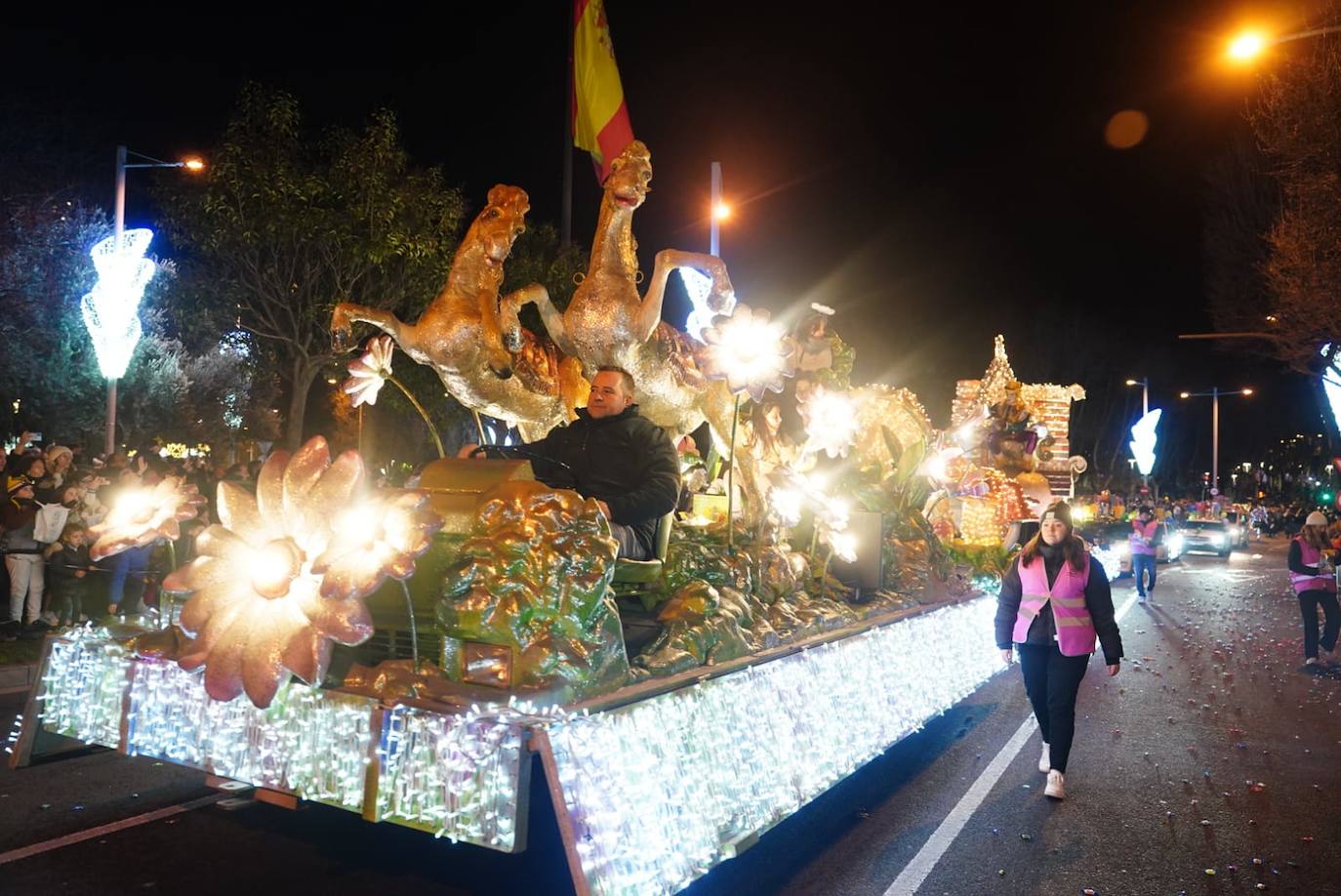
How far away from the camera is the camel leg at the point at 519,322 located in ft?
20.9

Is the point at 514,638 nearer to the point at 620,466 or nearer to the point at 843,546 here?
the point at 620,466

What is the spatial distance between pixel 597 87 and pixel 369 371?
36.1 feet

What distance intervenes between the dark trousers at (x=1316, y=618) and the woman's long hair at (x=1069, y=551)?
6597 mm

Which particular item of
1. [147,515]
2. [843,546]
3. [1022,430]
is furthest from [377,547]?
[1022,430]

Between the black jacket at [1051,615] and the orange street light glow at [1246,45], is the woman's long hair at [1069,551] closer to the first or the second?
the black jacket at [1051,615]

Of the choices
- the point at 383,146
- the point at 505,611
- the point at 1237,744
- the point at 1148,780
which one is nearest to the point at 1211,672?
the point at 1237,744

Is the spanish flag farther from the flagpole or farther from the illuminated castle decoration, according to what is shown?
the illuminated castle decoration

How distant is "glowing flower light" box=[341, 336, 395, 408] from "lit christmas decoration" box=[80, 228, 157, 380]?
9585 mm

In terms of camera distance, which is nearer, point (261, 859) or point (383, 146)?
point (261, 859)

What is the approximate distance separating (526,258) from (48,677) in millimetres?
15734

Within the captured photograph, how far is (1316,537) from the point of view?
37.9ft

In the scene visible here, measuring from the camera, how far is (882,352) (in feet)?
126

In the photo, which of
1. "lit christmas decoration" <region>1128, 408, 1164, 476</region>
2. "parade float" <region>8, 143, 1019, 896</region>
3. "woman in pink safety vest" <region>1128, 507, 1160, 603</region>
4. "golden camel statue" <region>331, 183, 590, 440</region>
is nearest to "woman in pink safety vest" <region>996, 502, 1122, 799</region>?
"parade float" <region>8, 143, 1019, 896</region>

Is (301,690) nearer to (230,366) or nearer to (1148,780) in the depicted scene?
(1148,780)
